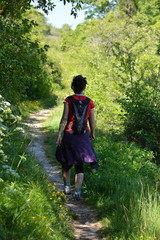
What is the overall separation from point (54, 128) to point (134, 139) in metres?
5.49

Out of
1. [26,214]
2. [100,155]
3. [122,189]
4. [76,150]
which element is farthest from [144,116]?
[26,214]

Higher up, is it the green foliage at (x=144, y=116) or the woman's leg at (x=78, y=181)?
the green foliage at (x=144, y=116)

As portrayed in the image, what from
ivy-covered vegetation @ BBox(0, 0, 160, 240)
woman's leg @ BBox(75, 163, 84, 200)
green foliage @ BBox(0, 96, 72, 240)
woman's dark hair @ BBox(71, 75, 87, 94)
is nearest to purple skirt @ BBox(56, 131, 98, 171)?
woman's leg @ BBox(75, 163, 84, 200)

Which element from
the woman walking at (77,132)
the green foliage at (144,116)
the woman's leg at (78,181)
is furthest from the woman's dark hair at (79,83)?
the green foliage at (144,116)

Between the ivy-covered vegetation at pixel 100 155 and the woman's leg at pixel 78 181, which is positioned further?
the woman's leg at pixel 78 181

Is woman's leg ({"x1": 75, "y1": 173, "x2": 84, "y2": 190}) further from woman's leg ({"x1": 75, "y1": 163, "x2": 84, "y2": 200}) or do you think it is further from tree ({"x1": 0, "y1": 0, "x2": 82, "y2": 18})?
tree ({"x1": 0, "y1": 0, "x2": 82, "y2": 18})

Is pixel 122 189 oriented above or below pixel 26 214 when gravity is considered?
below

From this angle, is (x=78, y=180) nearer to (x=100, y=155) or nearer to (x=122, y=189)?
(x=122, y=189)

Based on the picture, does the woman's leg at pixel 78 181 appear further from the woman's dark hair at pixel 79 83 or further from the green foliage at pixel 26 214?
the woman's dark hair at pixel 79 83

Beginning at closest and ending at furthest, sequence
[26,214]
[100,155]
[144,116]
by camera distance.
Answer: [26,214] < [100,155] < [144,116]

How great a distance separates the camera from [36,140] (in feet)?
38.0

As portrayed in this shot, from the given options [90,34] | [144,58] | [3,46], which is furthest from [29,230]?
[90,34]

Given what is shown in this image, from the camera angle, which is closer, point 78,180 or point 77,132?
point 77,132

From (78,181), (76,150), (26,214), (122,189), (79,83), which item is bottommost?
(122,189)
